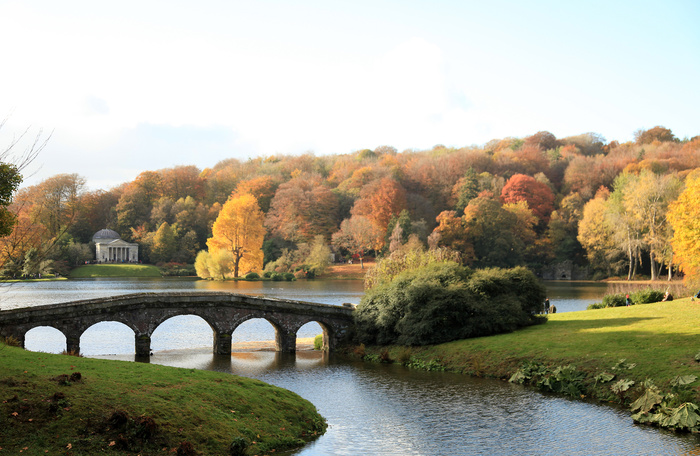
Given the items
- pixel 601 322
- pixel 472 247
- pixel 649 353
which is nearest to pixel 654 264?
pixel 472 247

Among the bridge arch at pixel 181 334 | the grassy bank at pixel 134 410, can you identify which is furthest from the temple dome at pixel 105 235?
the grassy bank at pixel 134 410

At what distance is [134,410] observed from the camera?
16641 millimetres

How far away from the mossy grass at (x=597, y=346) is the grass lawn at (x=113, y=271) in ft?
266

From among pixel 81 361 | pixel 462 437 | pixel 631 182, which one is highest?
pixel 631 182

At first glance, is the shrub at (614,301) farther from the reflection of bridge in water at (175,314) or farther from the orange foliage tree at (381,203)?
the orange foliage tree at (381,203)

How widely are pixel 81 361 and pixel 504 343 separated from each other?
20948mm

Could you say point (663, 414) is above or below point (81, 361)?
below

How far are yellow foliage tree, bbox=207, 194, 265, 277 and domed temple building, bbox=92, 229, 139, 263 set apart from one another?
932 inches

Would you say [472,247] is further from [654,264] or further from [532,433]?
[532,433]

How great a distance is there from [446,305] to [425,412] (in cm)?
1263

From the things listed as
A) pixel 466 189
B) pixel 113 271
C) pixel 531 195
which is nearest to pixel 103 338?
pixel 113 271

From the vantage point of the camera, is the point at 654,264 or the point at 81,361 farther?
the point at 654,264

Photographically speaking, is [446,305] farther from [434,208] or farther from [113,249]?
[113,249]

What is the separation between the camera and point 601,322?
115ft
